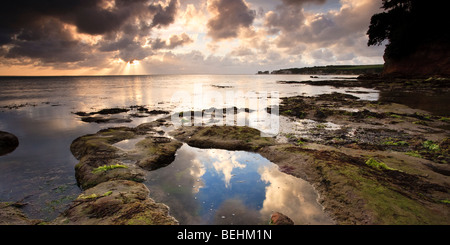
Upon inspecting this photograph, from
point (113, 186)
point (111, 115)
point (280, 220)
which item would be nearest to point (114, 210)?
point (113, 186)

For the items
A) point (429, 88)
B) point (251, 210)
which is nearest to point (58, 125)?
point (251, 210)

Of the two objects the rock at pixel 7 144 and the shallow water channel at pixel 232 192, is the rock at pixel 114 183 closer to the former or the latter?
the shallow water channel at pixel 232 192

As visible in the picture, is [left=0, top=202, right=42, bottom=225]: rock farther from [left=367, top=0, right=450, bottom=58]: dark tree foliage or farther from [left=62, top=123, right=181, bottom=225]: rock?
[left=367, top=0, right=450, bottom=58]: dark tree foliage

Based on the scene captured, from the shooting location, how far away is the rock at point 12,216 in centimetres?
512

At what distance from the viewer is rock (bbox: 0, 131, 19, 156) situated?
37.6ft

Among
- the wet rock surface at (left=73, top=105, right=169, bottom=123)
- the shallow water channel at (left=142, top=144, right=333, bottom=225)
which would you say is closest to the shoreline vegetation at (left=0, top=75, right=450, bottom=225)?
the shallow water channel at (left=142, top=144, right=333, bottom=225)

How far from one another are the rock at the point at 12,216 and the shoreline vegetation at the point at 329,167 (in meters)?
0.02

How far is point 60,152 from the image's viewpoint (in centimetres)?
1148

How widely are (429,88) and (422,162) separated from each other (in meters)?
41.0

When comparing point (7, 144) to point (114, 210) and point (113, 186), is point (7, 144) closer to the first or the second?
point (113, 186)

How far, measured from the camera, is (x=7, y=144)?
12.0 meters

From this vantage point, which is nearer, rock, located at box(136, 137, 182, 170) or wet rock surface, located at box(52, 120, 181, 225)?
wet rock surface, located at box(52, 120, 181, 225)

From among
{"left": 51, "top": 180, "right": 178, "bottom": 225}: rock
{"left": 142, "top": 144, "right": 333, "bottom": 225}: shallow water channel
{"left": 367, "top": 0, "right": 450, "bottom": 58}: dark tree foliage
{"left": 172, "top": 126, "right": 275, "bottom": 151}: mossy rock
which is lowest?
{"left": 142, "top": 144, "right": 333, "bottom": 225}: shallow water channel

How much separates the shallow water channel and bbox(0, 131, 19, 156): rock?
978 cm
